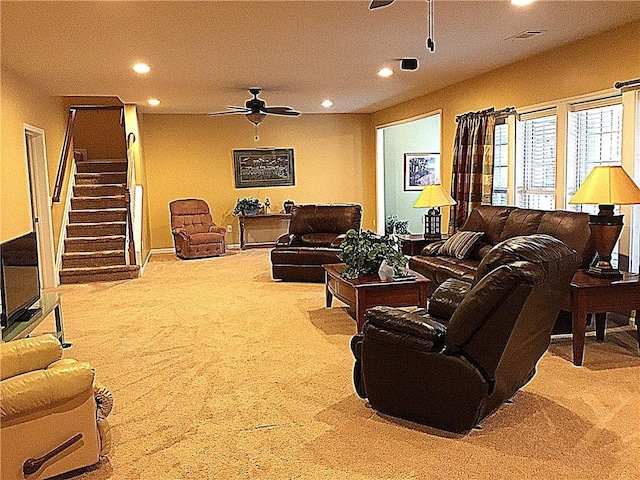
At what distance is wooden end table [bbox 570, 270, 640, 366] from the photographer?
394 centimetres

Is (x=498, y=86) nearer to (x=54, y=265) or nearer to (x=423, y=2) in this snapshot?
(x=423, y=2)

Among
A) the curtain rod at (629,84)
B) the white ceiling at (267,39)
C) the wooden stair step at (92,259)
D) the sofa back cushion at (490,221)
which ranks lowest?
the wooden stair step at (92,259)

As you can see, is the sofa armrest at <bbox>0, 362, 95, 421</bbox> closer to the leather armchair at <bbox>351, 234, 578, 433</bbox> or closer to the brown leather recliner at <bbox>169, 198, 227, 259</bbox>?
the leather armchair at <bbox>351, 234, 578, 433</bbox>

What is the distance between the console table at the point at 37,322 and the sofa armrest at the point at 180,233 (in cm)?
477

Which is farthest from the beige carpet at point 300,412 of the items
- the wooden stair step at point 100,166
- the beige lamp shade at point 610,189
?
the wooden stair step at point 100,166

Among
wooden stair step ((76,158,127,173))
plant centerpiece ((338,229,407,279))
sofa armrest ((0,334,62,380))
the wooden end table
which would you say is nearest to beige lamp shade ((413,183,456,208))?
plant centerpiece ((338,229,407,279))

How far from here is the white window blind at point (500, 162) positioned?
6684 mm

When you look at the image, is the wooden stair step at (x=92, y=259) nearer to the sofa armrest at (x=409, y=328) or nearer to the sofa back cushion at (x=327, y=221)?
the sofa back cushion at (x=327, y=221)

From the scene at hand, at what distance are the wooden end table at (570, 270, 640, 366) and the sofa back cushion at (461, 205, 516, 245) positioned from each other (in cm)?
169

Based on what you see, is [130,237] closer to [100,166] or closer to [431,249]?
[100,166]

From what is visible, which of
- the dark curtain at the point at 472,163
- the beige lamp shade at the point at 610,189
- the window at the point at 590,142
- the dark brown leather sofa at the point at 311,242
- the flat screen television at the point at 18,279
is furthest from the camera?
the dark brown leather sofa at the point at 311,242

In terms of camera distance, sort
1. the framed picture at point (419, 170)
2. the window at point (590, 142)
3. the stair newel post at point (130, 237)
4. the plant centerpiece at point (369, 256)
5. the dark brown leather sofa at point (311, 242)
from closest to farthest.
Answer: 1. the plant centerpiece at point (369, 256)
2. the window at point (590, 142)
3. the dark brown leather sofa at point (311, 242)
4. the stair newel post at point (130, 237)
5. the framed picture at point (419, 170)

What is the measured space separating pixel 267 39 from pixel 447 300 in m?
2.65

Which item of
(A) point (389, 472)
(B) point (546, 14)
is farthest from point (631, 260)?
(A) point (389, 472)
